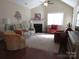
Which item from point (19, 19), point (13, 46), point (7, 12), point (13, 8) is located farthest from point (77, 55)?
point (19, 19)

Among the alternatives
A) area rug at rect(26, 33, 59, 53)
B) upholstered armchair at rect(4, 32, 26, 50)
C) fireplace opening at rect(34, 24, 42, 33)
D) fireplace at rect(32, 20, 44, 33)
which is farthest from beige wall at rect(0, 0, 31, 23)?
area rug at rect(26, 33, 59, 53)

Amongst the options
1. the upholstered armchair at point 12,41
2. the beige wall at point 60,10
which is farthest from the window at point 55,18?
the upholstered armchair at point 12,41

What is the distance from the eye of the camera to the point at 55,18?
11797 millimetres

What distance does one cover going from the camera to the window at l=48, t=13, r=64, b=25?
38.2ft

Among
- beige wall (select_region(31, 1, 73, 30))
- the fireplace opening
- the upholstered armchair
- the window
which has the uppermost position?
beige wall (select_region(31, 1, 73, 30))

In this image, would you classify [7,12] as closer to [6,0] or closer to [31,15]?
[6,0]

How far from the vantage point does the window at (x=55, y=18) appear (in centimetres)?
1163

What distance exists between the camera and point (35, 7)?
464 inches

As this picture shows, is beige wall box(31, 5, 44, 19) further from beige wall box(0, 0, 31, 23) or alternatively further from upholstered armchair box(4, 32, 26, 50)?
upholstered armchair box(4, 32, 26, 50)

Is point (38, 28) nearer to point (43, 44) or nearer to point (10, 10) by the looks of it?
point (10, 10)

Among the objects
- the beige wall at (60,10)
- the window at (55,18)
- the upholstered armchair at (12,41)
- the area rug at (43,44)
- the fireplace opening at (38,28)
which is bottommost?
the area rug at (43,44)

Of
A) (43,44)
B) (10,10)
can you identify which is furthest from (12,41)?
(10,10)

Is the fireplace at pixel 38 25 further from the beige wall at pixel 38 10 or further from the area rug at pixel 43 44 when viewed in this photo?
the area rug at pixel 43 44

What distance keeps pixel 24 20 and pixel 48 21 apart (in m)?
2.93
